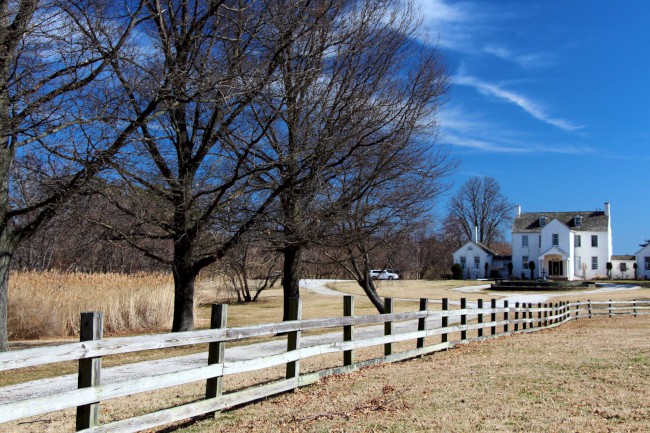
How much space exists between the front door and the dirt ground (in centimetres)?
6269

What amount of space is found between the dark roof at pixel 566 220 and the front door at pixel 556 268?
456 cm

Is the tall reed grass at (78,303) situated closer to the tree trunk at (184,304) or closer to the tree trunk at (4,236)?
the tree trunk at (184,304)

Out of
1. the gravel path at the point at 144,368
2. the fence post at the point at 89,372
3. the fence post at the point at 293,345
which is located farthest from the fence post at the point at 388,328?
the fence post at the point at 89,372

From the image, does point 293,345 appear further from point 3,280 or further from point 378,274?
point 378,274

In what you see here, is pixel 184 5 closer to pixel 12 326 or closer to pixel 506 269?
pixel 12 326

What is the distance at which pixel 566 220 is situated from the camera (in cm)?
7350

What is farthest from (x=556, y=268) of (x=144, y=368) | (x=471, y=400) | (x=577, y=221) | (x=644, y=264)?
(x=471, y=400)

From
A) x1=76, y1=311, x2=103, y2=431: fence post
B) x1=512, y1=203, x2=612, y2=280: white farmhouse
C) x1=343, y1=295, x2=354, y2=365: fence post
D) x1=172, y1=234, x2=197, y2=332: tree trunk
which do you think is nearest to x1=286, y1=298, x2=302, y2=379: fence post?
x1=343, y1=295, x2=354, y2=365: fence post

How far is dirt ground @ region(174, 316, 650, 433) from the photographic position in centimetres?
613

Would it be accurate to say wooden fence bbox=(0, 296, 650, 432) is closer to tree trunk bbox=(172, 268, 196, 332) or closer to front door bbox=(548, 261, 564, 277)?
tree trunk bbox=(172, 268, 196, 332)

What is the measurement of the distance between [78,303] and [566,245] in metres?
61.0

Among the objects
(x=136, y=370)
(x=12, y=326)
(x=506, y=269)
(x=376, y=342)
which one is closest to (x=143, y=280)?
(x=12, y=326)

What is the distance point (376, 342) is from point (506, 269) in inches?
2887

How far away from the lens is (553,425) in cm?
595
